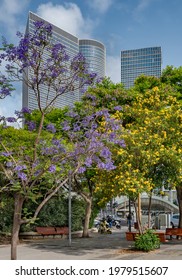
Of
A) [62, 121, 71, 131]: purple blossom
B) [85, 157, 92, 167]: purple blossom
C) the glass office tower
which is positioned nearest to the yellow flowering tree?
[62, 121, 71, 131]: purple blossom

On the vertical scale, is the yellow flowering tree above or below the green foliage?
above

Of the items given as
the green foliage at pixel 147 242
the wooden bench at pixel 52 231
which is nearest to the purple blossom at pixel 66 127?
the green foliage at pixel 147 242

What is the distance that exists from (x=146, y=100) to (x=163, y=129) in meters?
2.12

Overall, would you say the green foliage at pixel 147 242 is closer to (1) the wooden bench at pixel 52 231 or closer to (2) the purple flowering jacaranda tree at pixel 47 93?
(2) the purple flowering jacaranda tree at pixel 47 93

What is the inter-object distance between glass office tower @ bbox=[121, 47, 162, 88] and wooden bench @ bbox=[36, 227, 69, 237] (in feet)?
301

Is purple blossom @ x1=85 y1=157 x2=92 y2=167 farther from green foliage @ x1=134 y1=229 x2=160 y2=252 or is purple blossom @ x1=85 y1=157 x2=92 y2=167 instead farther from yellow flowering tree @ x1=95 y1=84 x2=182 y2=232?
green foliage @ x1=134 y1=229 x2=160 y2=252

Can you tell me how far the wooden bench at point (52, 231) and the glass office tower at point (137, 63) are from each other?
301ft

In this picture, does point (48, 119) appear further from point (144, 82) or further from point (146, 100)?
point (146, 100)

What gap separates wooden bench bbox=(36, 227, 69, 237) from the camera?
2850 cm

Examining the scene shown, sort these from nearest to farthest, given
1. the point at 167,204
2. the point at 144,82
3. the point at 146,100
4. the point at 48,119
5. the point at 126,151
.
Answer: the point at 126,151 → the point at 146,100 → the point at 144,82 → the point at 48,119 → the point at 167,204

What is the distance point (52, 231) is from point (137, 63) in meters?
109

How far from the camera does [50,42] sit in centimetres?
1002

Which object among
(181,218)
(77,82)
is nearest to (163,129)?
(77,82)

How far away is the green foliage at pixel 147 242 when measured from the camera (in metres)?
19.1
